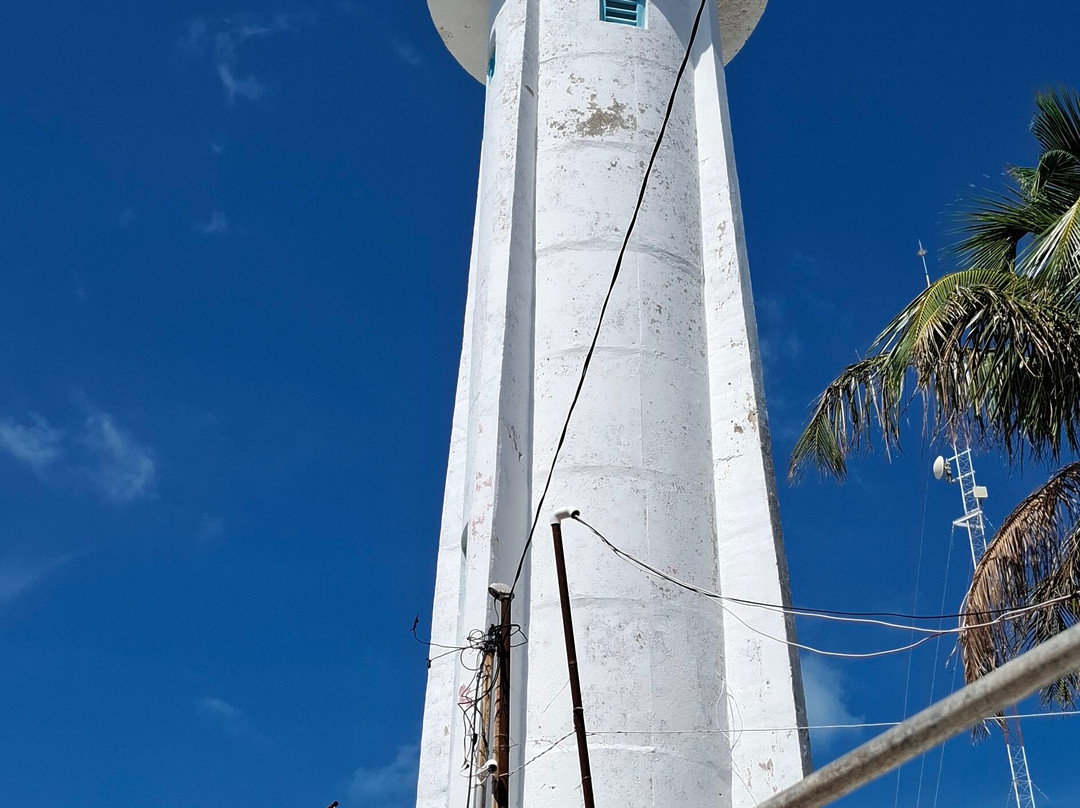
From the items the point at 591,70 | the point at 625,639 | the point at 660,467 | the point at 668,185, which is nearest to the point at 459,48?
the point at 591,70

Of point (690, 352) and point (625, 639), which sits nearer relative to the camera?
point (625, 639)

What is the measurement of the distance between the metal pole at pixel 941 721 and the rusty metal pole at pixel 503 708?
3516 millimetres

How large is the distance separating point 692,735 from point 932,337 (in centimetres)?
449

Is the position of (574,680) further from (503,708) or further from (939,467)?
(939,467)

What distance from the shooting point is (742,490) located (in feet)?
38.6

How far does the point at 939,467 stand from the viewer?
23.1m

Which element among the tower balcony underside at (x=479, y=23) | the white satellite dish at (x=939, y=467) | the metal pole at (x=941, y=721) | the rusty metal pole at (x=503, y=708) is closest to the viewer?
the metal pole at (x=941, y=721)

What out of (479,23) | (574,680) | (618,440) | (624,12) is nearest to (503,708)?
(574,680)

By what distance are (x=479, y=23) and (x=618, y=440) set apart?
27.6 ft

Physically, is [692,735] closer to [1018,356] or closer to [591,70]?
[1018,356]

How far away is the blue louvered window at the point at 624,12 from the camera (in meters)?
14.8

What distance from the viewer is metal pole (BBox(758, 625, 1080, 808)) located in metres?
4.71

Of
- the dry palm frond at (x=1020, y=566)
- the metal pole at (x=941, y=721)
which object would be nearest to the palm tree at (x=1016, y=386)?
the dry palm frond at (x=1020, y=566)

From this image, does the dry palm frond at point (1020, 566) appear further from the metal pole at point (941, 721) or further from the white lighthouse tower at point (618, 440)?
the metal pole at point (941, 721)
